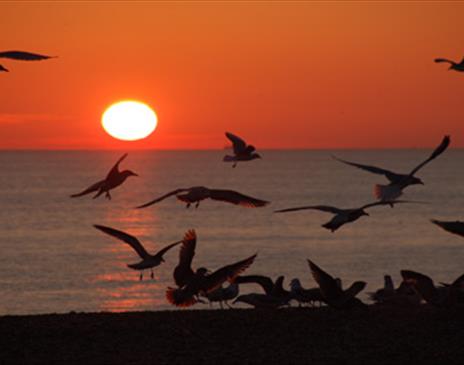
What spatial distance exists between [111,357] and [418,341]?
3.43 m

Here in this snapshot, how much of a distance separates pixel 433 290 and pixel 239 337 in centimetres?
271

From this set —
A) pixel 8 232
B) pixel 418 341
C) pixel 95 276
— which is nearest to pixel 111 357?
pixel 418 341

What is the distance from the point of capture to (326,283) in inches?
563

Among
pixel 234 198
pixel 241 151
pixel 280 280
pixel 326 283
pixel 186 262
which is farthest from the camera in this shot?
pixel 241 151

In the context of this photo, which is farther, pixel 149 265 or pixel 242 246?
pixel 242 246

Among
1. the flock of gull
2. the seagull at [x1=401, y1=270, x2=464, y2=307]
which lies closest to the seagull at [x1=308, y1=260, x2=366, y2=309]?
the flock of gull

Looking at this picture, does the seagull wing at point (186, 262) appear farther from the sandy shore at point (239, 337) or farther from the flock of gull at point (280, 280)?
the sandy shore at point (239, 337)

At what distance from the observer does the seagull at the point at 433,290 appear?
46.5ft

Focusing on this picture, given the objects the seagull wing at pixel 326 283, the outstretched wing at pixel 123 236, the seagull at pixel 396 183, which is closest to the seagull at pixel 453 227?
the seagull wing at pixel 326 283

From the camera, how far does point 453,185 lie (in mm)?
181750

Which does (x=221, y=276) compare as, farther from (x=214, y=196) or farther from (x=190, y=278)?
(x=214, y=196)

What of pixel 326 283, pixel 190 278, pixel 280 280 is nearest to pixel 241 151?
pixel 280 280

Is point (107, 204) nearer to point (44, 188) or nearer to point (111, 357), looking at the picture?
point (44, 188)

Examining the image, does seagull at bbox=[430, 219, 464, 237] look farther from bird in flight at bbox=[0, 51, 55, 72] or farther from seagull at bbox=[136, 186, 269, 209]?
bird in flight at bbox=[0, 51, 55, 72]
